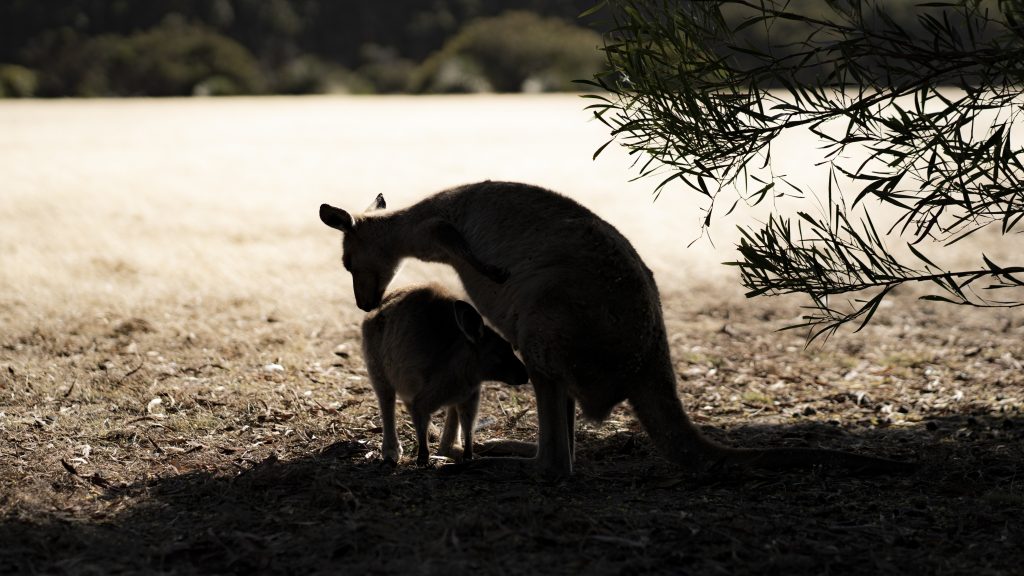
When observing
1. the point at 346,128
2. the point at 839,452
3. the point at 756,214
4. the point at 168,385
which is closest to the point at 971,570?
the point at 839,452

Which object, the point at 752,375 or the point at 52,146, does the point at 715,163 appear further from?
the point at 52,146

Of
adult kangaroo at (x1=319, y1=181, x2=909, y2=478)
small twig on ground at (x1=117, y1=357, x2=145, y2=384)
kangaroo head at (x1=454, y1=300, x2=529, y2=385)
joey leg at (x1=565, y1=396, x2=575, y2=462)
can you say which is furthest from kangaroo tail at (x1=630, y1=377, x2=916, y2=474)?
small twig on ground at (x1=117, y1=357, x2=145, y2=384)

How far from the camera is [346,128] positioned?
605 inches

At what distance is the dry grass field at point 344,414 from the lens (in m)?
3.81

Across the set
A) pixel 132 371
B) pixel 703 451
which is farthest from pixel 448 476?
pixel 132 371

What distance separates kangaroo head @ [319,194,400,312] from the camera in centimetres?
540

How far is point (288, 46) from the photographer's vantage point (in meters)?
25.3

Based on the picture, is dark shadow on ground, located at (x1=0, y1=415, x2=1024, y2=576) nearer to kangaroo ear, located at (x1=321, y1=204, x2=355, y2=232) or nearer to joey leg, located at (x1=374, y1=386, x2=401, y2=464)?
joey leg, located at (x1=374, y1=386, x2=401, y2=464)

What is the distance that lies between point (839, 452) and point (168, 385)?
3656 millimetres

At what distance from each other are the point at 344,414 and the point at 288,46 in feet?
68.7

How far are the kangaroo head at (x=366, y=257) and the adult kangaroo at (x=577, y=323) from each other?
48 cm

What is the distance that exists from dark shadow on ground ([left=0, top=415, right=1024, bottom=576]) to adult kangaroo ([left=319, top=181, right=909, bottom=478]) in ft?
0.46

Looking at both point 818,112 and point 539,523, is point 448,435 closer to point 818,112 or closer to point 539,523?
point 539,523

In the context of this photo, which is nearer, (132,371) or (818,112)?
(818,112)
